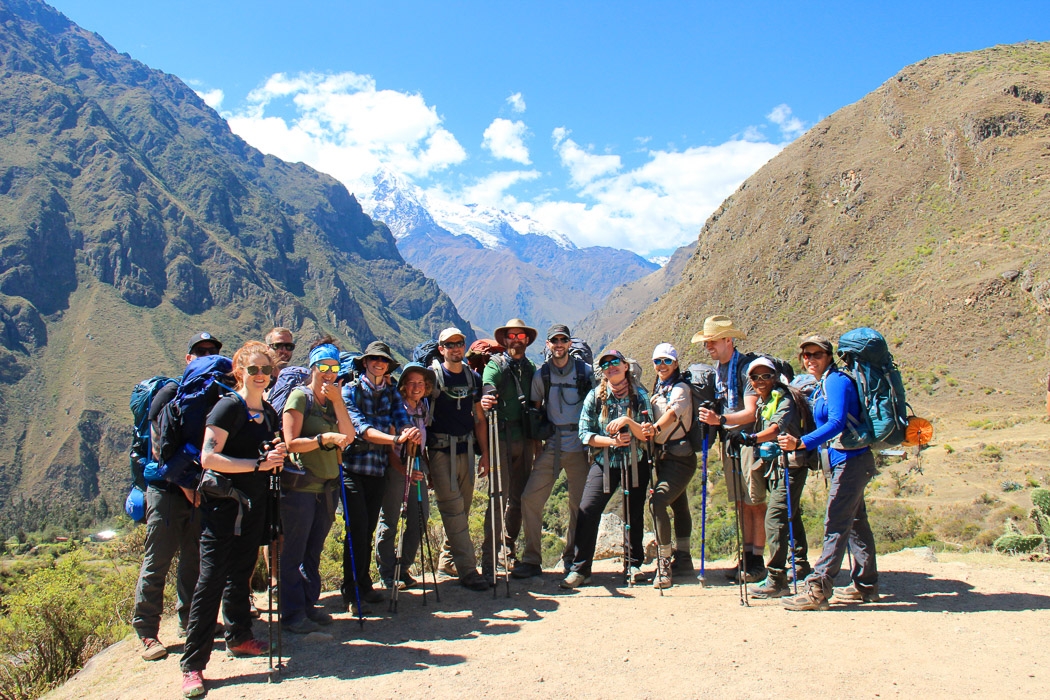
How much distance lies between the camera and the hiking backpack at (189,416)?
4.52m

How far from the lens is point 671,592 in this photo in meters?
6.32

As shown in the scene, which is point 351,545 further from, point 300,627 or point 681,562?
point 681,562

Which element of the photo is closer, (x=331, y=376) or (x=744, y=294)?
(x=331, y=376)

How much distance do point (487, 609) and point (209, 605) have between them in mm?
2409

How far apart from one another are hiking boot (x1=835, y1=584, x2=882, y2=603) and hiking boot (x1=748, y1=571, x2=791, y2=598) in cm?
43

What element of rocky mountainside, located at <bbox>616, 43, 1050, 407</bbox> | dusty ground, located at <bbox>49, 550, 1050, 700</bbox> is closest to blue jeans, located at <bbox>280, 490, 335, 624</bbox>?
dusty ground, located at <bbox>49, 550, 1050, 700</bbox>

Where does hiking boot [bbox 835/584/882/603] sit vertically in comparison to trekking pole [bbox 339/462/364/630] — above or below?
below

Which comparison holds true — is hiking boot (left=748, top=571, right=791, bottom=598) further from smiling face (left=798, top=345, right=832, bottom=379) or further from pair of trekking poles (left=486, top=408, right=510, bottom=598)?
pair of trekking poles (left=486, top=408, right=510, bottom=598)

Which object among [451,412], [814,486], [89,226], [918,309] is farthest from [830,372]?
[89,226]

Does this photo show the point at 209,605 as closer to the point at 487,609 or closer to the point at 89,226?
the point at 487,609

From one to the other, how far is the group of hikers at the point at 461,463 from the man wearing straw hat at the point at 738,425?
0.02m

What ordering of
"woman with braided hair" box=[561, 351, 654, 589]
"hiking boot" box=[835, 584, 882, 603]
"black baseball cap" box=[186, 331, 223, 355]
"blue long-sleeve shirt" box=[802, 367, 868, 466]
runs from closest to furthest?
"blue long-sleeve shirt" box=[802, 367, 868, 466] < "hiking boot" box=[835, 584, 882, 603] < "black baseball cap" box=[186, 331, 223, 355] < "woman with braided hair" box=[561, 351, 654, 589]

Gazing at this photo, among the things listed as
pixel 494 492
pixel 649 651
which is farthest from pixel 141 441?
pixel 649 651

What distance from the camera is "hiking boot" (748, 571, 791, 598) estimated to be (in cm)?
600
